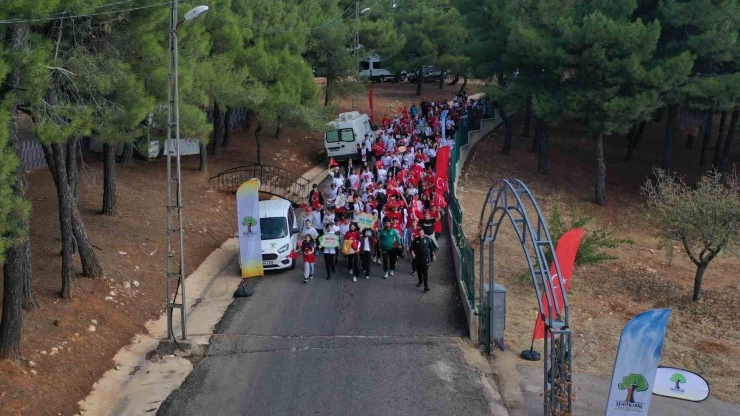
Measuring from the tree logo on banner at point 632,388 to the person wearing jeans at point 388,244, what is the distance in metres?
9.37

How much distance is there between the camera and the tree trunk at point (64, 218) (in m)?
16.7

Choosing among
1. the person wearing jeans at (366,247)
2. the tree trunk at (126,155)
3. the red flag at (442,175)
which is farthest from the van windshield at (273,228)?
the tree trunk at (126,155)

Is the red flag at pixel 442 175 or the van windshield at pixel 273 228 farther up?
the red flag at pixel 442 175

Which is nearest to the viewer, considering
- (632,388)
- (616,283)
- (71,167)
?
(632,388)

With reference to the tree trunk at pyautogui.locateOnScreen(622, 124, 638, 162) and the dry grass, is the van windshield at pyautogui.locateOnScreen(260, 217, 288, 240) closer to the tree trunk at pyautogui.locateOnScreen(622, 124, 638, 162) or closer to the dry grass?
the dry grass

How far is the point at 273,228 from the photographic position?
2184 centimetres

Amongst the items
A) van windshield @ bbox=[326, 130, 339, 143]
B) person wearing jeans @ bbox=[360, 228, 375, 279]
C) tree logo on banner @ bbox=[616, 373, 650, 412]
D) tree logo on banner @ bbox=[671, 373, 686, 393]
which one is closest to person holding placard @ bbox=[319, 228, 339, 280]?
person wearing jeans @ bbox=[360, 228, 375, 279]

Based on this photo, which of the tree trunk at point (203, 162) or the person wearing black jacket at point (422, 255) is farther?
the tree trunk at point (203, 162)

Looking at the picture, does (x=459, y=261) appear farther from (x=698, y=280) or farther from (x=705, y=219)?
(x=698, y=280)

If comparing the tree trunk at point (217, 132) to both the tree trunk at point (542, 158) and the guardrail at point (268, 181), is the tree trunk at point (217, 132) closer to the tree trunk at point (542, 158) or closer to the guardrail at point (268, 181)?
the guardrail at point (268, 181)

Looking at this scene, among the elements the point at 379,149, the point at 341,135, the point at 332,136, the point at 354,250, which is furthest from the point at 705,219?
the point at 332,136

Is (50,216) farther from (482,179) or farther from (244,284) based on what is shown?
(482,179)

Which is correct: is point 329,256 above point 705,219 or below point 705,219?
below

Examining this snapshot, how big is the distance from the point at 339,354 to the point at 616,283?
36.8ft
